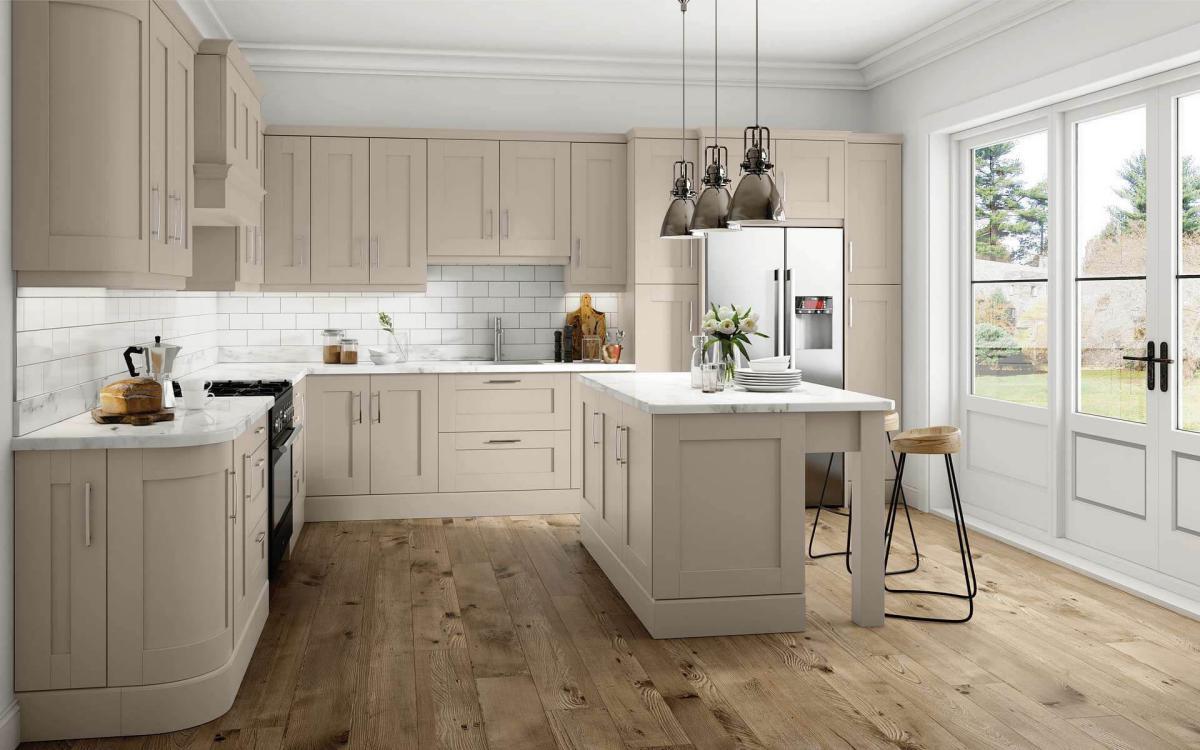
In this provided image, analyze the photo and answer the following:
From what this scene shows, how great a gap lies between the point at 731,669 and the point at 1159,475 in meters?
2.37

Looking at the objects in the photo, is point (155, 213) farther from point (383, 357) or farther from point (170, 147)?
point (383, 357)

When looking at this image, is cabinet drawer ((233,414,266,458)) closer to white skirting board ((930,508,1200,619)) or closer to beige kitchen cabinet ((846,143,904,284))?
white skirting board ((930,508,1200,619))

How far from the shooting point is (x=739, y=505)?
386 centimetres

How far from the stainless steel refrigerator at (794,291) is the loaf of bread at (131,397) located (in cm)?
373

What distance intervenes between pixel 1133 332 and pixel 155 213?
13.9 feet

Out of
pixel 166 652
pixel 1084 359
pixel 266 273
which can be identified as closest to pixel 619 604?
pixel 166 652

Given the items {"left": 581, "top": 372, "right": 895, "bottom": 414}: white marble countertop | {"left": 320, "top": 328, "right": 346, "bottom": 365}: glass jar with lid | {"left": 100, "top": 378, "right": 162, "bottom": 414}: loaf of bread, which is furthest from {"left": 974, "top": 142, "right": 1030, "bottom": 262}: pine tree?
{"left": 100, "top": 378, "right": 162, "bottom": 414}: loaf of bread

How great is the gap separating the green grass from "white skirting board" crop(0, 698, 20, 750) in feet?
15.1

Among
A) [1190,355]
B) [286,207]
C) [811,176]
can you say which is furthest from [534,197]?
[1190,355]

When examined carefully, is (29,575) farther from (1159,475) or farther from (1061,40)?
(1061,40)

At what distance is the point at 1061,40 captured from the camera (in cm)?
495

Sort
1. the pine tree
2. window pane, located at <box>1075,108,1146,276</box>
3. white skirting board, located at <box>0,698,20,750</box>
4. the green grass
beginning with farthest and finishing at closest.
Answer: the pine tree < window pane, located at <box>1075,108,1146,276</box> < the green grass < white skirting board, located at <box>0,698,20,750</box>

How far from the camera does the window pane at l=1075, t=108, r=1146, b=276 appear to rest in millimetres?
4684

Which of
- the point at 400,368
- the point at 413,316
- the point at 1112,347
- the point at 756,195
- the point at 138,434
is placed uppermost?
the point at 756,195
